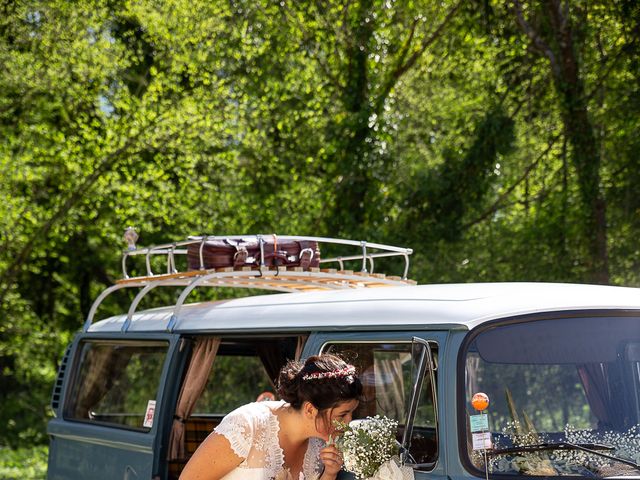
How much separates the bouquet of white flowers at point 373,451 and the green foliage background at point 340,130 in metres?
10.7

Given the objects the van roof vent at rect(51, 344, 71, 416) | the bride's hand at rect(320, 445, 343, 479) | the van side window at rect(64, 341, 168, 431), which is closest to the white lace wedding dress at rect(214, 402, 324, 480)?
the bride's hand at rect(320, 445, 343, 479)

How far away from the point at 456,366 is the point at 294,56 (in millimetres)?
14907

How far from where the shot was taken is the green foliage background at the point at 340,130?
15.6 meters

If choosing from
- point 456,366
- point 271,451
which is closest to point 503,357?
point 456,366

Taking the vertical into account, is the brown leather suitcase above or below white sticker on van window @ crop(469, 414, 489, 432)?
above

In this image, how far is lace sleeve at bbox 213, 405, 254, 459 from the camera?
4.68 meters

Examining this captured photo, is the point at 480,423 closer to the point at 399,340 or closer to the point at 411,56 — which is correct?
the point at 399,340

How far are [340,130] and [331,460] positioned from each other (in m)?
13.2

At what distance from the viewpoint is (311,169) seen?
1897 cm

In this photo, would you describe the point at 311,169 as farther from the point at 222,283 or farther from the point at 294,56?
the point at 222,283

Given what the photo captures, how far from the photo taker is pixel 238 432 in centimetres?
470

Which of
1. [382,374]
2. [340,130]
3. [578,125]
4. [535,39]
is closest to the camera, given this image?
[382,374]

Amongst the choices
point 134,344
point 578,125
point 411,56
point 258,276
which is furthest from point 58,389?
point 411,56

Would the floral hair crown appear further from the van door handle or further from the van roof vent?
the van roof vent
